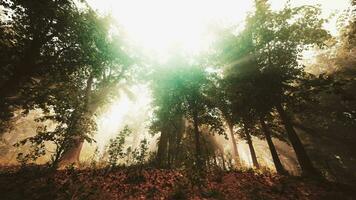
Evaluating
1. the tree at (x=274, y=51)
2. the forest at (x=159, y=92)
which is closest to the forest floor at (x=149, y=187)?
the forest at (x=159, y=92)

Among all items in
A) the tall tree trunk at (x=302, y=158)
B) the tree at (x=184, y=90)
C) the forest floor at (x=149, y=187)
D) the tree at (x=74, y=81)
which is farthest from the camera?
the tree at (x=184, y=90)

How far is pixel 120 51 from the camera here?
69.6 ft

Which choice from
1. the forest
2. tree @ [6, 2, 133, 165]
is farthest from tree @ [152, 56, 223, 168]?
tree @ [6, 2, 133, 165]

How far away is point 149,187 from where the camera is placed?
10398mm

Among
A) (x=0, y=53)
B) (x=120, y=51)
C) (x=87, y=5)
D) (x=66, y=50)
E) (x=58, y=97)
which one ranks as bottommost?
(x=58, y=97)

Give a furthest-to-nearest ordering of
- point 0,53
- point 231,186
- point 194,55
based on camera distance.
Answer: point 194,55 < point 0,53 < point 231,186

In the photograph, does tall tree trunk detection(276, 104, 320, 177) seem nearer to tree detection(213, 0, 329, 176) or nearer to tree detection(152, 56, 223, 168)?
tree detection(213, 0, 329, 176)

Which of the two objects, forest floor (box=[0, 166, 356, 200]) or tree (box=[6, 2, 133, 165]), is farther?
tree (box=[6, 2, 133, 165])

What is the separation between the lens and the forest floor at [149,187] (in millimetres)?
9094

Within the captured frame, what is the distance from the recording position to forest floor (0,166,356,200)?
9094 mm

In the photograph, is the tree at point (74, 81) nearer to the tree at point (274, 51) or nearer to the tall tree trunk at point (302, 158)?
the tree at point (274, 51)

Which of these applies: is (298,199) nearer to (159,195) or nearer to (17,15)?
(159,195)

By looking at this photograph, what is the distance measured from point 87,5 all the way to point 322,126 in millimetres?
31231

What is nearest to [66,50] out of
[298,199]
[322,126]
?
[298,199]
